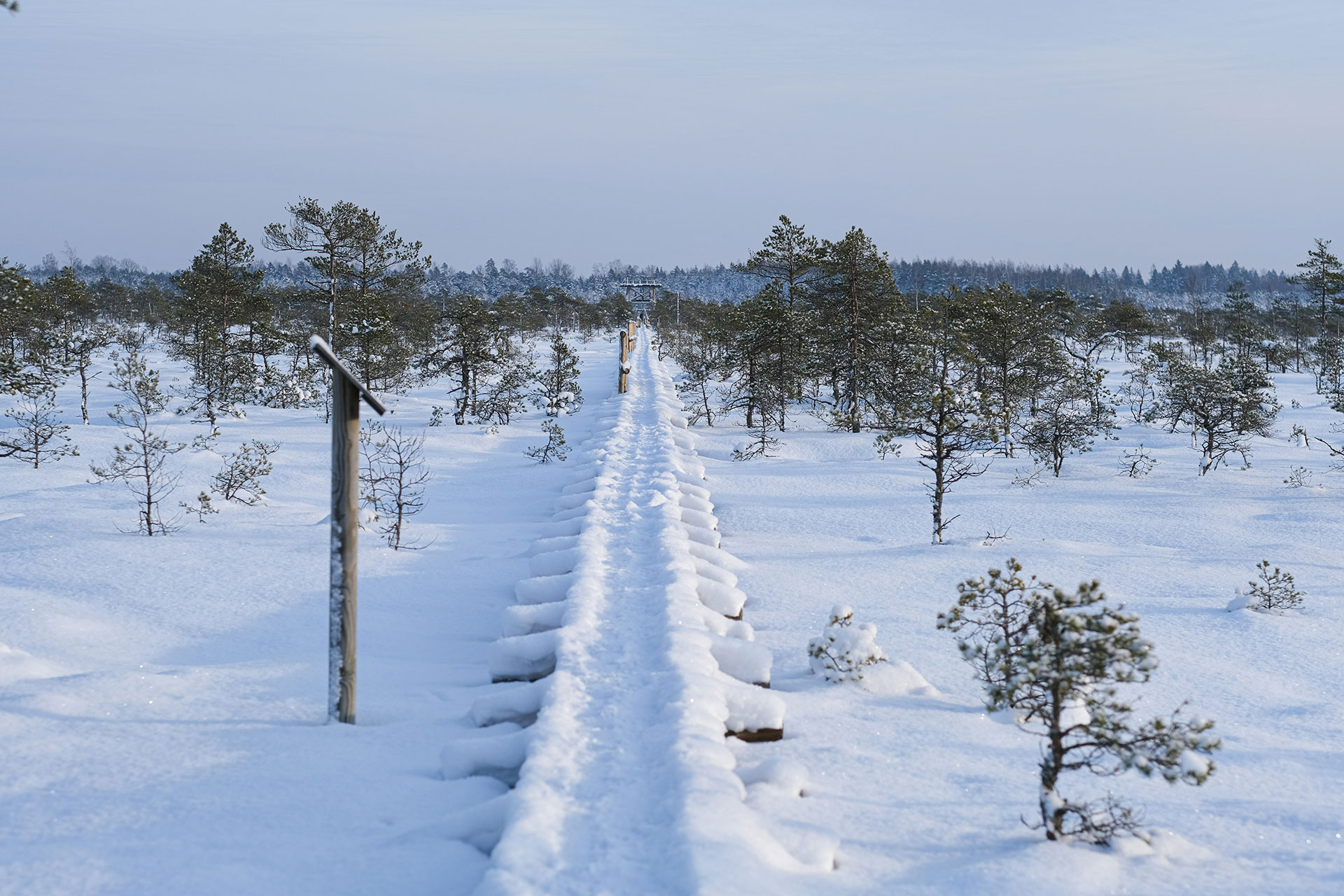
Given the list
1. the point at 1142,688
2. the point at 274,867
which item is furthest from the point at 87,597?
the point at 1142,688

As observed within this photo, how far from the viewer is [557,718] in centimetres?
433

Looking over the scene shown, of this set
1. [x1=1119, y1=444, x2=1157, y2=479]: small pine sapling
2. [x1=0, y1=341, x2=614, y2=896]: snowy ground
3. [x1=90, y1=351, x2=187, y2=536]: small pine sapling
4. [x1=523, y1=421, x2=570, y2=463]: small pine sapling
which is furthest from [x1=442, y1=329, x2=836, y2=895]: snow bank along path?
[x1=1119, y1=444, x2=1157, y2=479]: small pine sapling

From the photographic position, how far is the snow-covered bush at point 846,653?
5695mm

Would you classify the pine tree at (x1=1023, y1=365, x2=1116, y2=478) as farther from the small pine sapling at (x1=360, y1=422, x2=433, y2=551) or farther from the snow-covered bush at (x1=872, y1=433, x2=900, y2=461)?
the small pine sapling at (x1=360, y1=422, x2=433, y2=551)

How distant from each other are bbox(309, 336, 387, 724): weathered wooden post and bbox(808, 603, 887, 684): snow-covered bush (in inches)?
116

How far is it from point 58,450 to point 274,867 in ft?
48.3

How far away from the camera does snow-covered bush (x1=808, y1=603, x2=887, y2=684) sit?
5.70 m

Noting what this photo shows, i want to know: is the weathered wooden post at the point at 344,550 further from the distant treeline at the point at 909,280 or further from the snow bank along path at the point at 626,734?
the distant treeline at the point at 909,280

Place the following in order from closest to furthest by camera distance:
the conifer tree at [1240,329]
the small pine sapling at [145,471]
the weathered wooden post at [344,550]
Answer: the weathered wooden post at [344,550] → the small pine sapling at [145,471] → the conifer tree at [1240,329]

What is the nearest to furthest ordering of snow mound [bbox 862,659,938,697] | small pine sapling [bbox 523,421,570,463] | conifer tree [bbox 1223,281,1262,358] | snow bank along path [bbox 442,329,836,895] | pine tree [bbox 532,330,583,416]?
snow bank along path [bbox 442,329,836,895] → snow mound [bbox 862,659,938,697] → small pine sapling [bbox 523,421,570,463] → pine tree [bbox 532,330,583,416] → conifer tree [bbox 1223,281,1262,358]

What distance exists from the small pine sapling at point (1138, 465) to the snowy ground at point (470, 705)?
380 centimetres

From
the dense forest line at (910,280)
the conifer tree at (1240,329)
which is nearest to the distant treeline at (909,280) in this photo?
the dense forest line at (910,280)

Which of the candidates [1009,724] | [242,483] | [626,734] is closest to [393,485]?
[242,483]

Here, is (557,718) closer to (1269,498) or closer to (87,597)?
(87,597)
